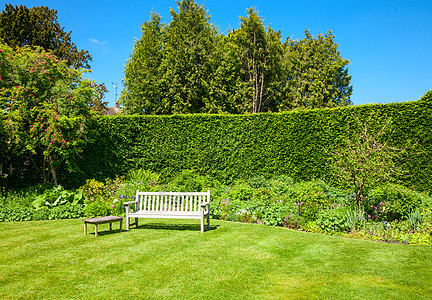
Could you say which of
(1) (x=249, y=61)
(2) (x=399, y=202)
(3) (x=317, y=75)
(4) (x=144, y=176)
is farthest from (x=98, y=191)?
(3) (x=317, y=75)

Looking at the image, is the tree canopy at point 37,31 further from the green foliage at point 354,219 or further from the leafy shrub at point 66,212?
the green foliage at point 354,219

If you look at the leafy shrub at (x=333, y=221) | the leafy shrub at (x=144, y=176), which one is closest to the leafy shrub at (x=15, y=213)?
the leafy shrub at (x=144, y=176)

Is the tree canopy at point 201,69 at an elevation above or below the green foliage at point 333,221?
above

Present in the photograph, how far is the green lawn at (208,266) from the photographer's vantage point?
13.1ft

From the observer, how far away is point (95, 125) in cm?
1268

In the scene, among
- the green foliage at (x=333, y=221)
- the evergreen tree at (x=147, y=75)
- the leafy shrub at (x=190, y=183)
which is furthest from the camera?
the evergreen tree at (x=147, y=75)

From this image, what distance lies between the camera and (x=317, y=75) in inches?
943

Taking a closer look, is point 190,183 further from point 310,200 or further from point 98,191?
point 310,200

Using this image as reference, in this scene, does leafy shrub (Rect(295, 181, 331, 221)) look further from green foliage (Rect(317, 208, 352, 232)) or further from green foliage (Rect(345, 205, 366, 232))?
green foliage (Rect(345, 205, 366, 232))

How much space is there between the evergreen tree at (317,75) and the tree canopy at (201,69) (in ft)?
1.89

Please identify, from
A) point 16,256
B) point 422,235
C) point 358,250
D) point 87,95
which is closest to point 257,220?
point 358,250

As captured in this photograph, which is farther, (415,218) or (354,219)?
(354,219)

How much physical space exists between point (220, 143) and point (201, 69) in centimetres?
806

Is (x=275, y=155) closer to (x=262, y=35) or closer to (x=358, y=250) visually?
(x=358, y=250)
